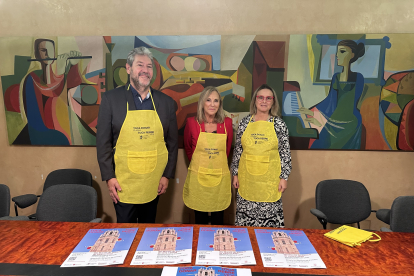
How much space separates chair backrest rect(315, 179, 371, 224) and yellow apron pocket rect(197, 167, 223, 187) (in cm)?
90

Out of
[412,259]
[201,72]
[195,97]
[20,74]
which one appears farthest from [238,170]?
[20,74]

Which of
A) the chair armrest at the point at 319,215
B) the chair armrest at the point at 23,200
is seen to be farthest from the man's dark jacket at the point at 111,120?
the chair armrest at the point at 319,215

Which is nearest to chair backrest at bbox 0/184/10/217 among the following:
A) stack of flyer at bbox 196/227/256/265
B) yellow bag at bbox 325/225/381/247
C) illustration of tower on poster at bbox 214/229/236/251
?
stack of flyer at bbox 196/227/256/265

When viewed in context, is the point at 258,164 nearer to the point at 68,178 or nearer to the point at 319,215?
the point at 319,215

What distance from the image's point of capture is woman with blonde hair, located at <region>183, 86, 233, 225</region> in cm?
235

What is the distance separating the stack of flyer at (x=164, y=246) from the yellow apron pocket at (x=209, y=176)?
31.8 inches

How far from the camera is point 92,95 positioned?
9.30 feet

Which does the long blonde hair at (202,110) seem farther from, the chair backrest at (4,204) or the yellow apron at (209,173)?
the chair backrest at (4,204)

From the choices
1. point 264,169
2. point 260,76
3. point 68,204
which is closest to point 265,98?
point 260,76

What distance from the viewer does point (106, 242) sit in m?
1.40

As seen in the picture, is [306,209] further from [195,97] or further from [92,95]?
[92,95]

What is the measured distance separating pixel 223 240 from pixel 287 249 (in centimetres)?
34

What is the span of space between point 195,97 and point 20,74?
194 cm

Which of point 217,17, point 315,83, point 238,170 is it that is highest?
point 217,17
